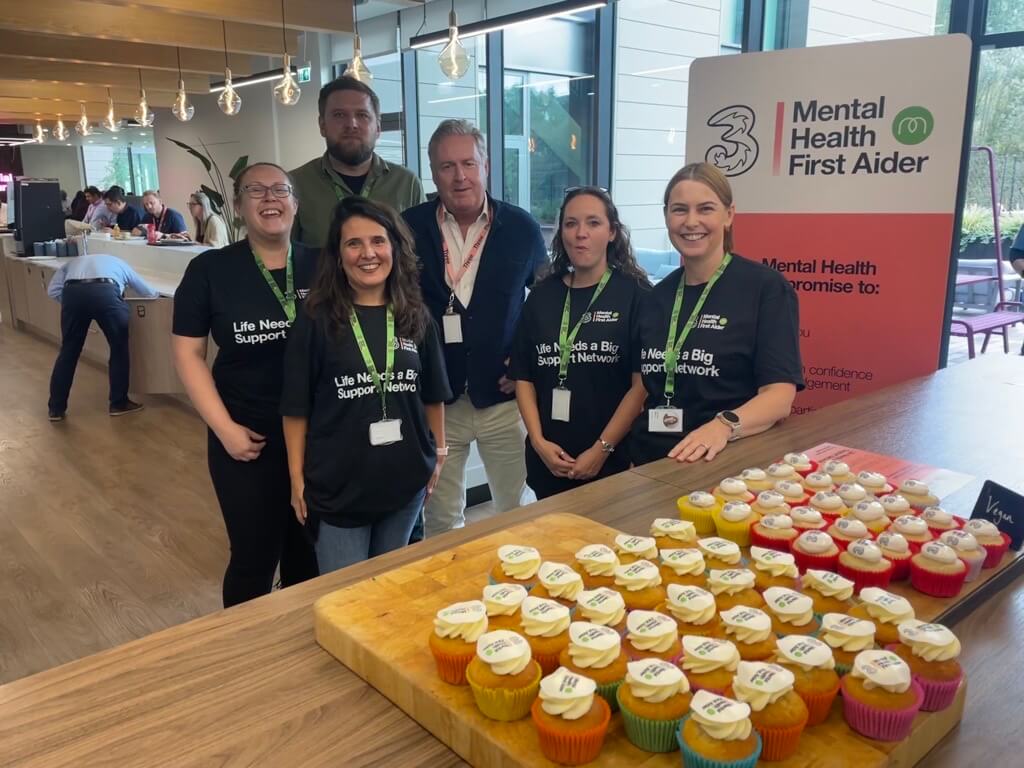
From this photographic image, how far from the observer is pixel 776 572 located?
115 cm

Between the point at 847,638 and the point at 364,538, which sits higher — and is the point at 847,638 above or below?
above

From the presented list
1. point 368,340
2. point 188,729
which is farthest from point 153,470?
point 188,729

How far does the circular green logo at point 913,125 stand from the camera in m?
2.80

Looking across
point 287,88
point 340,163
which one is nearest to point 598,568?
point 340,163

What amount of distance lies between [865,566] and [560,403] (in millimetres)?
1129

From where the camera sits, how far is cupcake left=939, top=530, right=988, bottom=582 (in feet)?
3.94

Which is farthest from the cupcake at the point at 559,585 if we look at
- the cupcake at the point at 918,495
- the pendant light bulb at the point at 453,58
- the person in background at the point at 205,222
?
the person in background at the point at 205,222

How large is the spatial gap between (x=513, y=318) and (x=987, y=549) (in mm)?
1578

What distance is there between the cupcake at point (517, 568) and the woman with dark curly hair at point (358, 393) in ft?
2.54

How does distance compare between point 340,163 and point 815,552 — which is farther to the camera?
point 340,163

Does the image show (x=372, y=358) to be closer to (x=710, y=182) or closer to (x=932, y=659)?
(x=710, y=182)

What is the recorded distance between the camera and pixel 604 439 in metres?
2.17

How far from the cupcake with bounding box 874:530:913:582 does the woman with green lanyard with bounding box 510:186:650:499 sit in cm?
96

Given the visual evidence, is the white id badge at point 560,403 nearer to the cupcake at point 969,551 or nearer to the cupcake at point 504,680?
the cupcake at point 969,551
